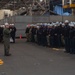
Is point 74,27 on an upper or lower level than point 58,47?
upper

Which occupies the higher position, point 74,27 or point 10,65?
point 74,27

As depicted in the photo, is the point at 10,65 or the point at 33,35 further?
the point at 33,35

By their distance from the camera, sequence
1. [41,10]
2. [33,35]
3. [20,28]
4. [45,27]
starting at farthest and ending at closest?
1. [41,10]
2. [20,28]
3. [33,35]
4. [45,27]

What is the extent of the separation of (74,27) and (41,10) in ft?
120

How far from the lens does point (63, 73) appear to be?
12.8 metres

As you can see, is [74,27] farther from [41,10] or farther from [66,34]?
[41,10]

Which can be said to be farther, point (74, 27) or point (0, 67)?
point (74, 27)

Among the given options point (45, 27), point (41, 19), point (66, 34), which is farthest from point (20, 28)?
point (66, 34)

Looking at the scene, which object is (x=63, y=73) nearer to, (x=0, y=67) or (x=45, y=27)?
(x=0, y=67)

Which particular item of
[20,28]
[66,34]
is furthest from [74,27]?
[20,28]

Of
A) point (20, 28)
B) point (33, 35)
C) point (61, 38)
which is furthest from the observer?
point (20, 28)

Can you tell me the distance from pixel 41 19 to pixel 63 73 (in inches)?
1179

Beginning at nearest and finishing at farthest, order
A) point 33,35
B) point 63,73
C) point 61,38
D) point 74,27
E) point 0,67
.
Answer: point 63,73 < point 0,67 < point 74,27 < point 61,38 < point 33,35

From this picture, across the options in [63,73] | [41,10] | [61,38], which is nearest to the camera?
[63,73]
